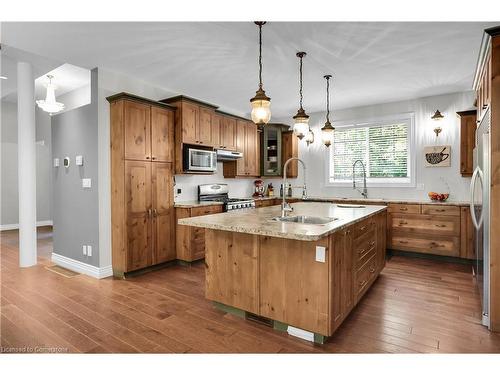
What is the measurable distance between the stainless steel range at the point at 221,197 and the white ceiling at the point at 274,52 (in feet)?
5.52

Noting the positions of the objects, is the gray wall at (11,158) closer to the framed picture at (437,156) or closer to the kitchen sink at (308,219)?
the kitchen sink at (308,219)

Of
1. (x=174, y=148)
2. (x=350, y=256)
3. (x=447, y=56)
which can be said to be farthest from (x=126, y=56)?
(x=447, y=56)

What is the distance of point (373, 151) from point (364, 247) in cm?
318

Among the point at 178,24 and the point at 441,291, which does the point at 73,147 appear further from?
the point at 441,291

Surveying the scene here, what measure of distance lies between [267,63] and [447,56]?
2066 mm

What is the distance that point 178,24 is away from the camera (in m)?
2.71

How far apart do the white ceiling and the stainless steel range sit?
1681 mm

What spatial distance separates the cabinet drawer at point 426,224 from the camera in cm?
436

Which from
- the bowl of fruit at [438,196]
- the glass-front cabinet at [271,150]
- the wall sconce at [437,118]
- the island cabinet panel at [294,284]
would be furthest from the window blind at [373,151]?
the island cabinet panel at [294,284]

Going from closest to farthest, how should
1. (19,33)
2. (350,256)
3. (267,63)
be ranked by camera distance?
(350,256) → (19,33) → (267,63)

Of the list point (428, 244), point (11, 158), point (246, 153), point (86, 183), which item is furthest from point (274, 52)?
point (11, 158)

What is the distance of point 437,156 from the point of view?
495 centimetres

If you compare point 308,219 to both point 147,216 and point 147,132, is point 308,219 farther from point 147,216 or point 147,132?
point 147,132

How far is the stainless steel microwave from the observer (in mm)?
4383
